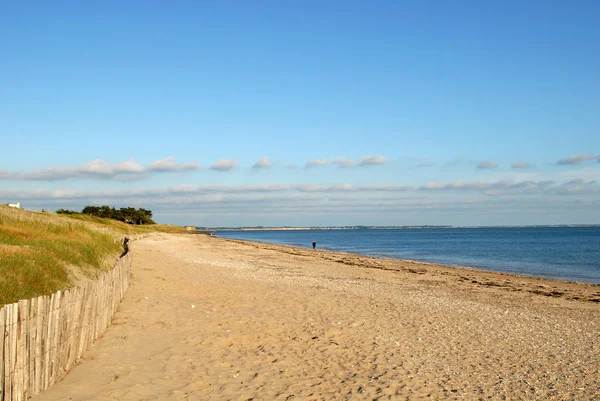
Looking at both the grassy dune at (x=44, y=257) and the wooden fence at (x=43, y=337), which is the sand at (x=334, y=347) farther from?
the grassy dune at (x=44, y=257)

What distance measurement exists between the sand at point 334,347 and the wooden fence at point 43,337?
293mm

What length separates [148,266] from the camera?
24.6m

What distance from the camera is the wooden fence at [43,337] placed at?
5.66m

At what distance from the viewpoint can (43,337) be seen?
6.53 meters

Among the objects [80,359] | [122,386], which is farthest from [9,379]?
[80,359]

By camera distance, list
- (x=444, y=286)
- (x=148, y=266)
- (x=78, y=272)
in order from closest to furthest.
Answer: (x=78, y=272) < (x=444, y=286) < (x=148, y=266)

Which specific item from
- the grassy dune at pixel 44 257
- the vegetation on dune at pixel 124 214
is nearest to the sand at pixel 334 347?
the grassy dune at pixel 44 257

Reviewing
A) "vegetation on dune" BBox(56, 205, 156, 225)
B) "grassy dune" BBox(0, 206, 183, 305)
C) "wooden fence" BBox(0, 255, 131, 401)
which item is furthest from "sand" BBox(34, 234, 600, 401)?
"vegetation on dune" BBox(56, 205, 156, 225)

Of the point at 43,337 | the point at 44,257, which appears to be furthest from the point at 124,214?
the point at 43,337

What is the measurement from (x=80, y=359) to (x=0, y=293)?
2.86m

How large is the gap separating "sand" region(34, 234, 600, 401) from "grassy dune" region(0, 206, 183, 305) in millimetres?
1979

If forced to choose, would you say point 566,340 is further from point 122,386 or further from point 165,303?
point 165,303

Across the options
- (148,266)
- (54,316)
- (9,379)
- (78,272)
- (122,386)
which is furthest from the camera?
(148,266)

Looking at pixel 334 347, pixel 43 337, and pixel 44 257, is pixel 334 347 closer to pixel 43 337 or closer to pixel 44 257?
pixel 43 337
